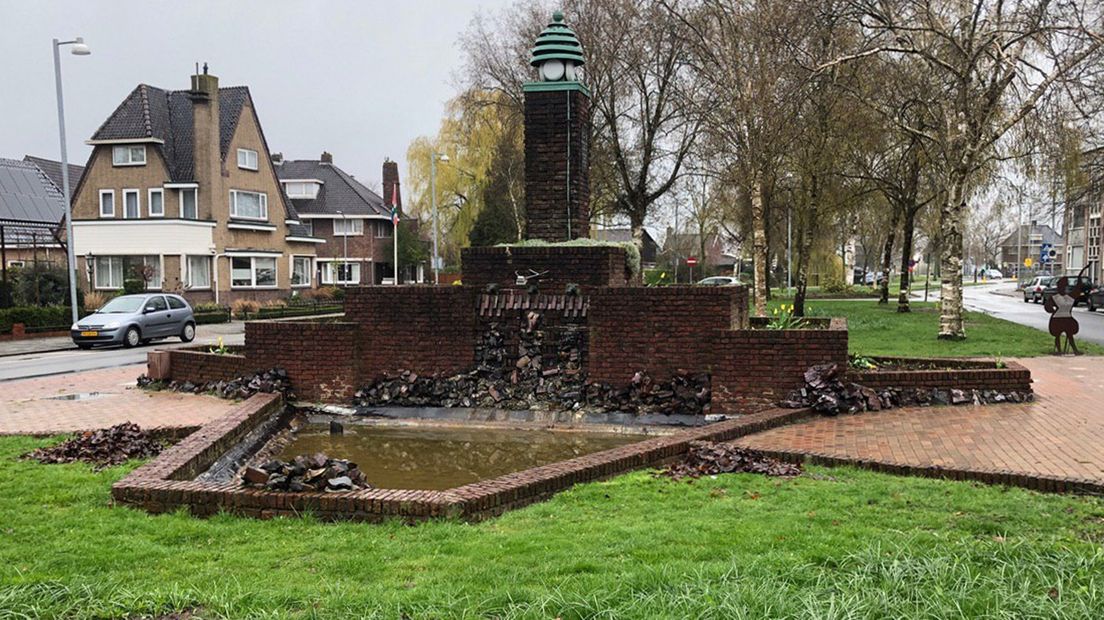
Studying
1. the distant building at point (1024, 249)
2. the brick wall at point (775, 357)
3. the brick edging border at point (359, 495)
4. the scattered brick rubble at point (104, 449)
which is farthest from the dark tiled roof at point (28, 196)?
the distant building at point (1024, 249)

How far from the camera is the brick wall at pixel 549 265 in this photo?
11.5 metres

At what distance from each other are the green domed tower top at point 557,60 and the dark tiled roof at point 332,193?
49835mm

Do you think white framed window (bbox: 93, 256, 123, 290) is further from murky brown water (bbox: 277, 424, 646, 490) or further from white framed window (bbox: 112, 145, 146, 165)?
murky brown water (bbox: 277, 424, 646, 490)

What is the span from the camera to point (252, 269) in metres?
46.1

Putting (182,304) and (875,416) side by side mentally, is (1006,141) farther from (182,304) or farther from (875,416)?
(182,304)

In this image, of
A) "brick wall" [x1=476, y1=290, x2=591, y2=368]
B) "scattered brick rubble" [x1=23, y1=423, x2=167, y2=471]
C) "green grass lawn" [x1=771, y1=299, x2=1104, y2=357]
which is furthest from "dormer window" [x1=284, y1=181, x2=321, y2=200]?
"scattered brick rubble" [x1=23, y1=423, x2=167, y2=471]

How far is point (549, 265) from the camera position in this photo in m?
11.7

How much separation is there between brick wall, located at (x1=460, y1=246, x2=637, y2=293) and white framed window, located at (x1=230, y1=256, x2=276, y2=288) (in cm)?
3661

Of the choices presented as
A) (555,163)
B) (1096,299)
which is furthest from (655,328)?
(1096,299)

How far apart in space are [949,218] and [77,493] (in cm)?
1942

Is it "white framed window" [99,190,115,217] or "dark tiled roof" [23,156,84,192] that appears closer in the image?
"white framed window" [99,190,115,217]

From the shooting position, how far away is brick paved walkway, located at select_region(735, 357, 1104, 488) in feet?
23.7

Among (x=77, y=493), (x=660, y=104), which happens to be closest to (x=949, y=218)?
(x=660, y=104)

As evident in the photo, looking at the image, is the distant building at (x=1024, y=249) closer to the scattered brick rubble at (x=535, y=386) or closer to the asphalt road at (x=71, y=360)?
the asphalt road at (x=71, y=360)
